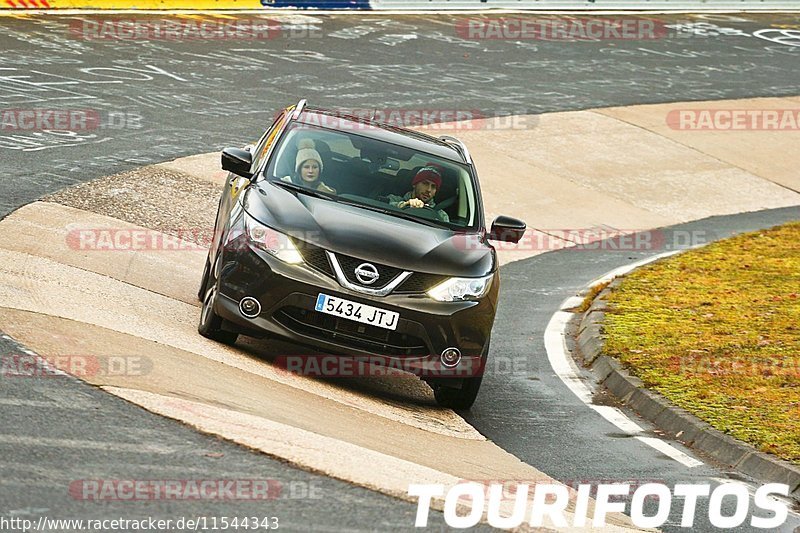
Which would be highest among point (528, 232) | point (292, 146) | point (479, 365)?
point (292, 146)

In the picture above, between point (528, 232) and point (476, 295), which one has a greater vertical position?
point (476, 295)

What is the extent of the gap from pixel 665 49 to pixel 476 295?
70.3ft

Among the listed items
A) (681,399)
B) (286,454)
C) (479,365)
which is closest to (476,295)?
(479,365)

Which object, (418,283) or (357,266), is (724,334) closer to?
(418,283)

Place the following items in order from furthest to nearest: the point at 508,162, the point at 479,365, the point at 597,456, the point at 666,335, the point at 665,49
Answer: the point at 665,49
the point at 508,162
the point at 666,335
the point at 479,365
the point at 597,456

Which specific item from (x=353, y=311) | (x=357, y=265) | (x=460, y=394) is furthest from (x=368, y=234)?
(x=460, y=394)

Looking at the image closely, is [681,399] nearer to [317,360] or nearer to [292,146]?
[317,360]

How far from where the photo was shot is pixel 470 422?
9266mm

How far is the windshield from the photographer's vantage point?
32.0ft

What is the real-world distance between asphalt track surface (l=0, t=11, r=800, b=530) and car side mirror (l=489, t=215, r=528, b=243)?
1.20 meters

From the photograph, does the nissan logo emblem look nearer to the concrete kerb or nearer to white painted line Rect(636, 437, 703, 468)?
white painted line Rect(636, 437, 703, 468)

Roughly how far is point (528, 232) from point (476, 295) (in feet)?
25.6

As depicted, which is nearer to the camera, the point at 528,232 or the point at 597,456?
the point at 597,456

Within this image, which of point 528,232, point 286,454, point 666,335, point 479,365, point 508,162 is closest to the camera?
point 286,454
